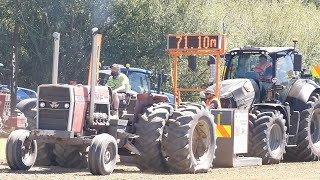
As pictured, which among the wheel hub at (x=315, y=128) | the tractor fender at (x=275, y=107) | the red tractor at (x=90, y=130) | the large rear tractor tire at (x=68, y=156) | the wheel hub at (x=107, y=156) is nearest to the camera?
the wheel hub at (x=107, y=156)

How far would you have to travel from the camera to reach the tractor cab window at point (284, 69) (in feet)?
62.6

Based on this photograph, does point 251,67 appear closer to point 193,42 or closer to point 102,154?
point 193,42

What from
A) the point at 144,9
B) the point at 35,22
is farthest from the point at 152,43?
the point at 35,22

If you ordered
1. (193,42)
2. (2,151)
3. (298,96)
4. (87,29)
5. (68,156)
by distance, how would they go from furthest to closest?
(87,29) → (2,151) → (298,96) → (193,42) → (68,156)

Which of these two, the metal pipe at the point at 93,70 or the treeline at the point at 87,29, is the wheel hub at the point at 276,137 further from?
the treeline at the point at 87,29

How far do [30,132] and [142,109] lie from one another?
2.16m

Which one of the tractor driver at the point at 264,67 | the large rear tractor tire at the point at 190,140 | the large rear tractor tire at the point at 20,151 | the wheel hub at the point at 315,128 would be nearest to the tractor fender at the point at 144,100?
the large rear tractor tire at the point at 190,140

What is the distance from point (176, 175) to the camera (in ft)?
47.2

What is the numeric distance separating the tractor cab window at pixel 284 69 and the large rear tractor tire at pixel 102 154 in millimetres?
6132

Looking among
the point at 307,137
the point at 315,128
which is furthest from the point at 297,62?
the point at 315,128

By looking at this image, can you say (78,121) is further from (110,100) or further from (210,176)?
(210,176)

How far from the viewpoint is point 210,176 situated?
14453mm

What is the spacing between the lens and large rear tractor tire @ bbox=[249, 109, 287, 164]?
17.6 meters

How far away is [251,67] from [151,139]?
5376 millimetres
